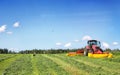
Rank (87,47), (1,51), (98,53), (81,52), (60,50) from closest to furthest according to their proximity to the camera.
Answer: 1. (98,53)
2. (87,47)
3. (81,52)
4. (60,50)
5. (1,51)

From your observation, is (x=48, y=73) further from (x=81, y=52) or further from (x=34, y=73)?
(x=81, y=52)

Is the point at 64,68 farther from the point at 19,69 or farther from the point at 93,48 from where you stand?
the point at 93,48

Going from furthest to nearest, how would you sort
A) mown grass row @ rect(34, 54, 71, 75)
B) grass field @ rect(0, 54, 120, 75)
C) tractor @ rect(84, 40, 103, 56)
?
tractor @ rect(84, 40, 103, 56) < grass field @ rect(0, 54, 120, 75) < mown grass row @ rect(34, 54, 71, 75)

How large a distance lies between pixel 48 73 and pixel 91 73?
8.05 feet

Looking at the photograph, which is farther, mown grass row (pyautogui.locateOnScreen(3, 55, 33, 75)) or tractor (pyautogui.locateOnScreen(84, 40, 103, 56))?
tractor (pyautogui.locateOnScreen(84, 40, 103, 56))

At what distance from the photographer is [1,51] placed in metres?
73.8

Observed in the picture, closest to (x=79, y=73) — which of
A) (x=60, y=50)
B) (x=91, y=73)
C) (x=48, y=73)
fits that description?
(x=91, y=73)

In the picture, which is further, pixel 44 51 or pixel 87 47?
pixel 44 51

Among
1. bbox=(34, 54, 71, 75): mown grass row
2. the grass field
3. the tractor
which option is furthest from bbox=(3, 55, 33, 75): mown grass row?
the tractor

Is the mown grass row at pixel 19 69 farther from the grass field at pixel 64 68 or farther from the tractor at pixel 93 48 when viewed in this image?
the tractor at pixel 93 48

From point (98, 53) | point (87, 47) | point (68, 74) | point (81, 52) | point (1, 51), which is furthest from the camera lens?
point (1, 51)

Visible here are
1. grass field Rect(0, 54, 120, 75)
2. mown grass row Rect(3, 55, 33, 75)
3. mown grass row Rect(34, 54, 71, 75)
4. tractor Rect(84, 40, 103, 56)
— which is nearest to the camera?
mown grass row Rect(34, 54, 71, 75)

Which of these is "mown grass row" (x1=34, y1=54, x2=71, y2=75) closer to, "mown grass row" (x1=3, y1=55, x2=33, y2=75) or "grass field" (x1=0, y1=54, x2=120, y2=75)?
"grass field" (x1=0, y1=54, x2=120, y2=75)

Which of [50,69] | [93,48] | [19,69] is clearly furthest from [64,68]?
[93,48]
